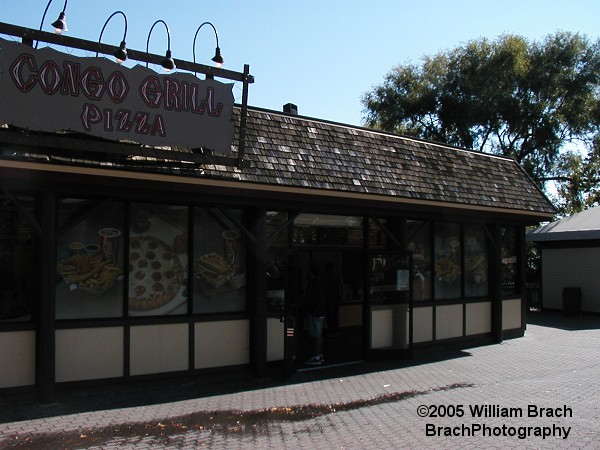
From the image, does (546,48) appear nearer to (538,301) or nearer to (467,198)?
(538,301)

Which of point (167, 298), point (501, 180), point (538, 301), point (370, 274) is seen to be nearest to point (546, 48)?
point (538, 301)

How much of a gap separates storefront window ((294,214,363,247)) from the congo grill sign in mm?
2517

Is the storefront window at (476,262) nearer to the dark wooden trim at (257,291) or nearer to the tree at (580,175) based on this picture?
the dark wooden trim at (257,291)

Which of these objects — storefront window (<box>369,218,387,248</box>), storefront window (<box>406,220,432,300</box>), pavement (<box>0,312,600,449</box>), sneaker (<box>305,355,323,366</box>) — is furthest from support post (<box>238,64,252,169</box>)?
storefront window (<box>406,220,432,300</box>)

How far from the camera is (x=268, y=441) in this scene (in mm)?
6418

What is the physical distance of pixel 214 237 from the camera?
9539 millimetres

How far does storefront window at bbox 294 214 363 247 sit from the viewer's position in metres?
10.7

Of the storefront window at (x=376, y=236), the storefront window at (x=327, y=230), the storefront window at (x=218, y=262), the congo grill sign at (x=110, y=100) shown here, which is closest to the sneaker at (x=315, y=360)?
the storefront window at (x=218, y=262)

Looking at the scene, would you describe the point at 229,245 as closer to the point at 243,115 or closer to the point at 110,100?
the point at 243,115

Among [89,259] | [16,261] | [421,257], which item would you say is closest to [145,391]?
[89,259]

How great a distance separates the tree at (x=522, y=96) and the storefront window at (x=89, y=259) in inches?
980

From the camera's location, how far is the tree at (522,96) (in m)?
29.7

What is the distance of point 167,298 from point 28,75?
3600 millimetres

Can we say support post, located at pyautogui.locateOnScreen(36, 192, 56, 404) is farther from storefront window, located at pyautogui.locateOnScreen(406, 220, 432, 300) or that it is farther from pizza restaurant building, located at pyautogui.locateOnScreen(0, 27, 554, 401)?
storefront window, located at pyautogui.locateOnScreen(406, 220, 432, 300)
